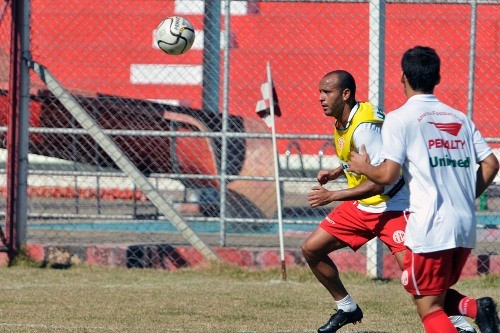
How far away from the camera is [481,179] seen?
588cm

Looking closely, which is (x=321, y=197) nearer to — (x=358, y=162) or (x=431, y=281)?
(x=358, y=162)

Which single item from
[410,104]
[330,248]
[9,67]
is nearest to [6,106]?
[9,67]

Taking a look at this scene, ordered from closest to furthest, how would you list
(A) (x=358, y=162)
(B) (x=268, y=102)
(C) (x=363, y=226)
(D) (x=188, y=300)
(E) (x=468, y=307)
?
(A) (x=358, y=162), (E) (x=468, y=307), (C) (x=363, y=226), (D) (x=188, y=300), (B) (x=268, y=102)

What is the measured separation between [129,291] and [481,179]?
183 inches

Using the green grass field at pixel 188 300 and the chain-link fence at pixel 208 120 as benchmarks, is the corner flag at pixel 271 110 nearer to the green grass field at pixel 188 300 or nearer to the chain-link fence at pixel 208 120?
the chain-link fence at pixel 208 120

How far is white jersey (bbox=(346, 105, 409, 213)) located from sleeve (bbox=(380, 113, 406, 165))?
1.51 metres

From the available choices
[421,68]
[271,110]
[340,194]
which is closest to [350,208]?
[340,194]

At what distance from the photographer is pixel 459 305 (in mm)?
6184

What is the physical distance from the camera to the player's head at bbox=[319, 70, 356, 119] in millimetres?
7484

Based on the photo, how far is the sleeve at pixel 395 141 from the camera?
5.48 meters

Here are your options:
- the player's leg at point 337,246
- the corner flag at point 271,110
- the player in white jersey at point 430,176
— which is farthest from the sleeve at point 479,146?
the corner flag at point 271,110

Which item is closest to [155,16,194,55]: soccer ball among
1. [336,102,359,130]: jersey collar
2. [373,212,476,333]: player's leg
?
[336,102,359,130]: jersey collar

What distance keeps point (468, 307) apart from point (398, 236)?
1.13 m

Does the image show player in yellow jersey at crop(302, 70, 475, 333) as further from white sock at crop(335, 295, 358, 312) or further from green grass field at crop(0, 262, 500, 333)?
green grass field at crop(0, 262, 500, 333)
